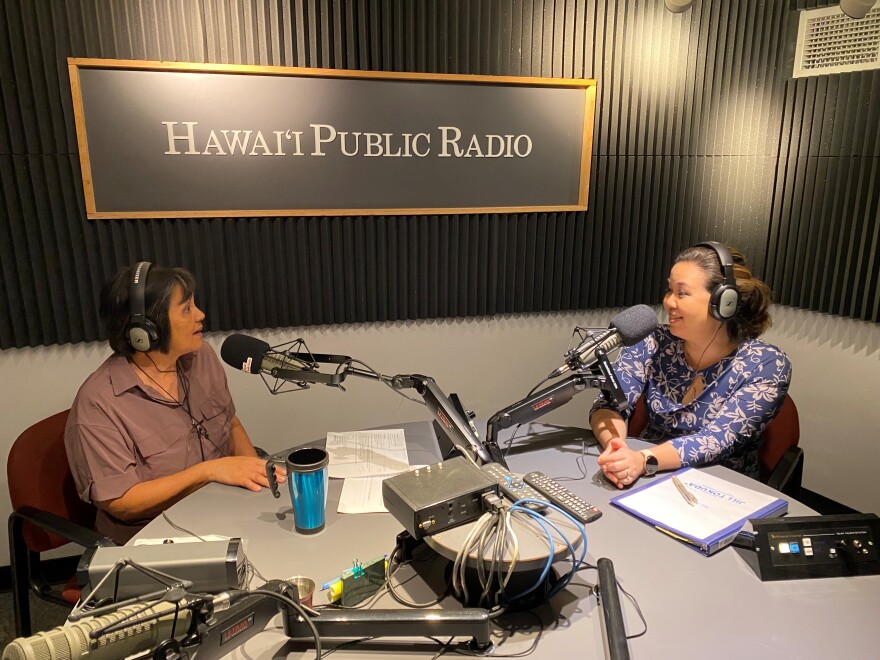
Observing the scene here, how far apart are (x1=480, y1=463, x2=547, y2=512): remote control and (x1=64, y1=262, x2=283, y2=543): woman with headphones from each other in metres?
0.72

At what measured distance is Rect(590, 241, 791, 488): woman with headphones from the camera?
6.40 feet

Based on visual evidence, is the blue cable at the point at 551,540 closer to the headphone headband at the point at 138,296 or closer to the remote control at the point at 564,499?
the remote control at the point at 564,499

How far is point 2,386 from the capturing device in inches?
99.7

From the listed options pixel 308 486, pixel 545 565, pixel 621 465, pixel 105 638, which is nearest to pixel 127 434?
pixel 308 486

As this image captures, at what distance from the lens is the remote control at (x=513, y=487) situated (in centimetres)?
128

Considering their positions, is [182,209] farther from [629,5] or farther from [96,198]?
[629,5]

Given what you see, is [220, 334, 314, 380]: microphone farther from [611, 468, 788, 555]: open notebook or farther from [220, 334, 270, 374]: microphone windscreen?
[611, 468, 788, 555]: open notebook

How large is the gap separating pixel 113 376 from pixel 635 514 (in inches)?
59.1

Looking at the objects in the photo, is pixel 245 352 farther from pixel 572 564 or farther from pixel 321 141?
pixel 321 141

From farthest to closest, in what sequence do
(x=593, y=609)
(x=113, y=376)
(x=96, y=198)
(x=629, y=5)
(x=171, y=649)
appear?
(x=629, y=5) < (x=96, y=198) < (x=113, y=376) < (x=593, y=609) < (x=171, y=649)

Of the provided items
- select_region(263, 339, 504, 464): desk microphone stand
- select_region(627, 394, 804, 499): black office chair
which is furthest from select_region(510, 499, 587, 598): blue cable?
select_region(627, 394, 804, 499): black office chair

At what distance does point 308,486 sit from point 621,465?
86 centimetres

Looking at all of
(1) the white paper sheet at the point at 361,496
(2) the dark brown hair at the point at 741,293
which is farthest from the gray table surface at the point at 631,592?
(2) the dark brown hair at the point at 741,293

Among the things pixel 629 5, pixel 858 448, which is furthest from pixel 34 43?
pixel 858 448
